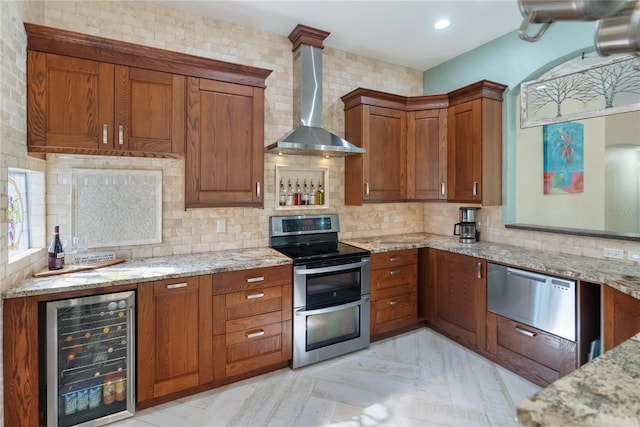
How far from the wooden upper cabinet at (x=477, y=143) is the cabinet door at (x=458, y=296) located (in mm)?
681

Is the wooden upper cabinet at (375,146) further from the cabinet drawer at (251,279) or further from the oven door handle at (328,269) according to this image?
the cabinet drawer at (251,279)

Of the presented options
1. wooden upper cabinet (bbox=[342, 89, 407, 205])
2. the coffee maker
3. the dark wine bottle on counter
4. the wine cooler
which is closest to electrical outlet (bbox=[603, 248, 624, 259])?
the coffee maker

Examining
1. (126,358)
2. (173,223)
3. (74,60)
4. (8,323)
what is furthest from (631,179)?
(8,323)

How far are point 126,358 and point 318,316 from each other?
142 centimetres

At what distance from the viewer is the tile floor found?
2.15 metres

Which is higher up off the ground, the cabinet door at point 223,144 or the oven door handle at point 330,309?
the cabinet door at point 223,144

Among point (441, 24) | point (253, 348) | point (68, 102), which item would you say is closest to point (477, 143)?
point (441, 24)

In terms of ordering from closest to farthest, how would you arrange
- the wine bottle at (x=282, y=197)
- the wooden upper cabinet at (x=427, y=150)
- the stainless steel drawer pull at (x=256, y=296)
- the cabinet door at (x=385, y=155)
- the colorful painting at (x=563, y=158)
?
the stainless steel drawer pull at (x=256, y=296) → the colorful painting at (x=563, y=158) → the wine bottle at (x=282, y=197) → the cabinet door at (x=385, y=155) → the wooden upper cabinet at (x=427, y=150)

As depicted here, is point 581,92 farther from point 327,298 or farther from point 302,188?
point 327,298

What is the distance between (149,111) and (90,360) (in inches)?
67.9

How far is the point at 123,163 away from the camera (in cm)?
262

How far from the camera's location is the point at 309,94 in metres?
3.25

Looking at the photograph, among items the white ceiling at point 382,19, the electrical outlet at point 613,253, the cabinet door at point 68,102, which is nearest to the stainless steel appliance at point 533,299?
the electrical outlet at point 613,253

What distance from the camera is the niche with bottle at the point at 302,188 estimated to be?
11.0 ft
